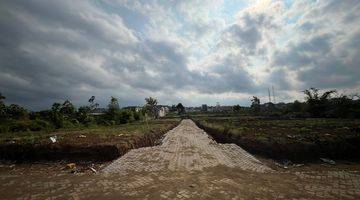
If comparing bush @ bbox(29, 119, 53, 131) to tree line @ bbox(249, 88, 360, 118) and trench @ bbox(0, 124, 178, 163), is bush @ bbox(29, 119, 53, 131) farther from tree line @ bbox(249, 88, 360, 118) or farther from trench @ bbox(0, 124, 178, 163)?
tree line @ bbox(249, 88, 360, 118)

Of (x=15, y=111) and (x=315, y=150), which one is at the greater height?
(x=15, y=111)

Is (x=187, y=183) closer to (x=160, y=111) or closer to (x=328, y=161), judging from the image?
(x=328, y=161)

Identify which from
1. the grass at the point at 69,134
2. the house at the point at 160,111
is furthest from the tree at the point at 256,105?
the grass at the point at 69,134

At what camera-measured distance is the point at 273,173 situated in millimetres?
9867

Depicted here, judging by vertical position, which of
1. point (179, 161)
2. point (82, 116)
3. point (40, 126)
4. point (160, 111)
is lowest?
point (179, 161)

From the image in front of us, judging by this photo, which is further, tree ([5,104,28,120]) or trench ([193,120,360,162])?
tree ([5,104,28,120])

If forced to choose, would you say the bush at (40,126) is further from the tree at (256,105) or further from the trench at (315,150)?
the tree at (256,105)

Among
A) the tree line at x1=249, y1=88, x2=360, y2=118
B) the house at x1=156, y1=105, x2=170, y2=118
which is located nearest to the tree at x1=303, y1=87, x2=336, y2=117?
A: the tree line at x1=249, y1=88, x2=360, y2=118

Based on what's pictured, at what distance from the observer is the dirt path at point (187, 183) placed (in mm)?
7266

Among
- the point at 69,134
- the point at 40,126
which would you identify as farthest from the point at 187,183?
the point at 40,126

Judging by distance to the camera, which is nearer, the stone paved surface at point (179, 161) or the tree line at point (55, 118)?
the stone paved surface at point (179, 161)

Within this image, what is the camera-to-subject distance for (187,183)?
841 centimetres

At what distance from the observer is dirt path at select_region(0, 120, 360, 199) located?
7266 mm

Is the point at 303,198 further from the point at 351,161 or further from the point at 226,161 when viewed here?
the point at 351,161
